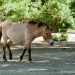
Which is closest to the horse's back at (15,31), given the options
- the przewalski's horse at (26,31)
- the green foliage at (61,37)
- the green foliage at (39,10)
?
the przewalski's horse at (26,31)

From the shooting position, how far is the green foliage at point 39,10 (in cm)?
2547

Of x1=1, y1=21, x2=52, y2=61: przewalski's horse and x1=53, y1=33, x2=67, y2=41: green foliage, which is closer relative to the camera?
x1=1, y1=21, x2=52, y2=61: przewalski's horse

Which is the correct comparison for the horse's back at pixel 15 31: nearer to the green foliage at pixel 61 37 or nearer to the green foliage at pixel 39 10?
the green foliage at pixel 39 10

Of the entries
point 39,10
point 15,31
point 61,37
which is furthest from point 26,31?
point 39,10

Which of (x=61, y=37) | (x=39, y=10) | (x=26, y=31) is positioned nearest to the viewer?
(x=26, y=31)

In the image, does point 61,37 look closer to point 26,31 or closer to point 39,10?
point 39,10

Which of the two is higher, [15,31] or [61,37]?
[15,31]

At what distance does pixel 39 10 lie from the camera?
28.0m

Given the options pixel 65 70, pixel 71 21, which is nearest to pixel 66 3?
pixel 71 21

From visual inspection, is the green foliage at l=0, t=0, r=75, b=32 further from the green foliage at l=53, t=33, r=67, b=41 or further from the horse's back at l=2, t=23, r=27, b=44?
the horse's back at l=2, t=23, r=27, b=44

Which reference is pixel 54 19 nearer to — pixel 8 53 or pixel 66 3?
pixel 66 3

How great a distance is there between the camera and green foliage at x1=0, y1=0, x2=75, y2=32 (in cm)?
2547

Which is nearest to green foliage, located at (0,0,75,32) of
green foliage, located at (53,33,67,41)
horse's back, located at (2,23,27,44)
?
green foliage, located at (53,33,67,41)

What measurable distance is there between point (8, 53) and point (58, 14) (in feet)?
38.4
